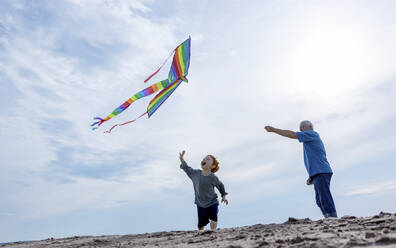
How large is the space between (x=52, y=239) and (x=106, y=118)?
7.96 ft

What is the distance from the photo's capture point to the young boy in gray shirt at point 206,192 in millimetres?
6539

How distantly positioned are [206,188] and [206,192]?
→ 0.23 ft

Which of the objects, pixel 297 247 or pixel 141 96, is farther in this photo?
pixel 141 96

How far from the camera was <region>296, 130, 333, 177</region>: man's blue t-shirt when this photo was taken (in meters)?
5.66

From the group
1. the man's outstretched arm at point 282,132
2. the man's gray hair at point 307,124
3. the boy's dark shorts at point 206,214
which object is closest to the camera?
the man's outstretched arm at point 282,132

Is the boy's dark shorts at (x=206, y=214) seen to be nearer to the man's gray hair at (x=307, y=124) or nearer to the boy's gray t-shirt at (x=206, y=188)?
the boy's gray t-shirt at (x=206, y=188)

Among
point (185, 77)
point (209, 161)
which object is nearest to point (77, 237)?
point (209, 161)

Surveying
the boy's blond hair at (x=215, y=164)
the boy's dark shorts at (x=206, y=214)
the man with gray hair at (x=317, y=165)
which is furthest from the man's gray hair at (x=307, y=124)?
the boy's dark shorts at (x=206, y=214)

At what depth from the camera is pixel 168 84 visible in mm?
7137

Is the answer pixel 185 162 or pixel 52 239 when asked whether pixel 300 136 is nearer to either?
pixel 185 162

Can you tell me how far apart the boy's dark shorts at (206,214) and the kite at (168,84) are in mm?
2001

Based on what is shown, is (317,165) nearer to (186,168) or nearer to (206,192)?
(206,192)

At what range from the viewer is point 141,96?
7344 millimetres

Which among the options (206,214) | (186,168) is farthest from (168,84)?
(206,214)
